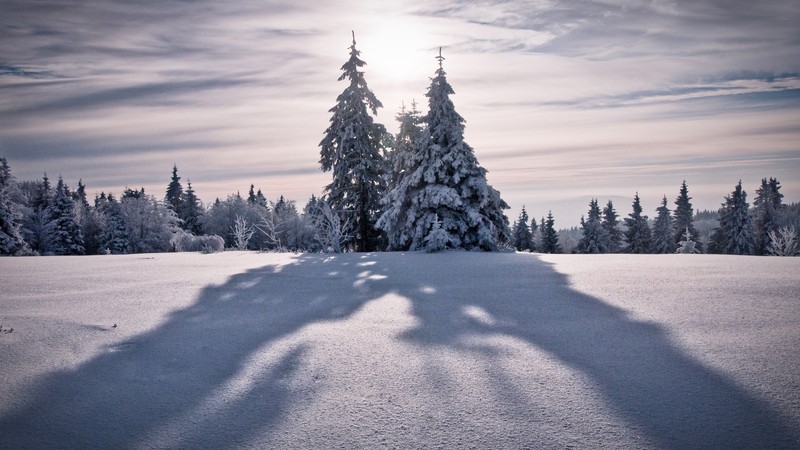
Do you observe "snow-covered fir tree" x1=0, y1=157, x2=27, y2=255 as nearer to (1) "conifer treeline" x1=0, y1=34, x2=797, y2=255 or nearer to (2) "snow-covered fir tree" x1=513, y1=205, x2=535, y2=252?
(1) "conifer treeline" x1=0, y1=34, x2=797, y2=255

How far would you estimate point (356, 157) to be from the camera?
21984 mm

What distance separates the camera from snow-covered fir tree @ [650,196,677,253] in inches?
1914

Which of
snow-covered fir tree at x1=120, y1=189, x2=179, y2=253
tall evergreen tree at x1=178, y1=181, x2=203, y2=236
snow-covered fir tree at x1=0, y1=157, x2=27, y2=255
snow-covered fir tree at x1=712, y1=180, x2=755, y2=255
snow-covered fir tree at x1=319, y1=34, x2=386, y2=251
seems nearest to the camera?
snow-covered fir tree at x1=319, y1=34, x2=386, y2=251

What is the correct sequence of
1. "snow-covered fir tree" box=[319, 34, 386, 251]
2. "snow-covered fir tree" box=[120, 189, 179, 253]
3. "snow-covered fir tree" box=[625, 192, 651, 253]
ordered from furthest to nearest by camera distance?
"snow-covered fir tree" box=[625, 192, 651, 253] → "snow-covered fir tree" box=[120, 189, 179, 253] → "snow-covered fir tree" box=[319, 34, 386, 251]

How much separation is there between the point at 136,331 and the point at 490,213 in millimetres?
14674

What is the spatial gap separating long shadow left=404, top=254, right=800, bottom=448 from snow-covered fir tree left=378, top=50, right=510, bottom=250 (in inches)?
386

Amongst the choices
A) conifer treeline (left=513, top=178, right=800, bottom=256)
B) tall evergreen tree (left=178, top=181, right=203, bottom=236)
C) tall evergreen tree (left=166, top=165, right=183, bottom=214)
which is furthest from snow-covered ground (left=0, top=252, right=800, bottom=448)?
tall evergreen tree (left=166, top=165, right=183, bottom=214)

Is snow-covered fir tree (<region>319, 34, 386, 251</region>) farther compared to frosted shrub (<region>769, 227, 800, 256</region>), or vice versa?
snow-covered fir tree (<region>319, 34, 386, 251</region>)

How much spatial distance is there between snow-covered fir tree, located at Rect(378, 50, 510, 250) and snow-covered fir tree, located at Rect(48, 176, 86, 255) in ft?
128

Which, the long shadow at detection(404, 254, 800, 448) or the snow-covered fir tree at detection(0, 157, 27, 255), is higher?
the snow-covered fir tree at detection(0, 157, 27, 255)

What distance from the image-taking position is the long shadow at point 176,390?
2447 mm

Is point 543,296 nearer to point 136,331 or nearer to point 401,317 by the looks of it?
point 401,317

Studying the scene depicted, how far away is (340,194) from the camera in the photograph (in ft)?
73.3

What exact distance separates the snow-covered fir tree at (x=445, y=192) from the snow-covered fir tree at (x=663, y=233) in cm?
4114
